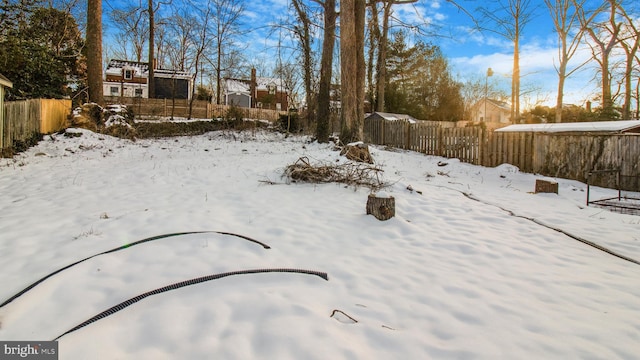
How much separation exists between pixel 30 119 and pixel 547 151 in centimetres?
1444

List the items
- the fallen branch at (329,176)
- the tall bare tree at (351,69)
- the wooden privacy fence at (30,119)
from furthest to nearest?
the tall bare tree at (351,69), the wooden privacy fence at (30,119), the fallen branch at (329,176)

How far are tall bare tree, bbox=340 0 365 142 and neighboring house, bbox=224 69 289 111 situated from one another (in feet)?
96.0

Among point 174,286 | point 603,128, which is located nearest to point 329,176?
point 174,286

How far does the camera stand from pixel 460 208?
514 centimetres

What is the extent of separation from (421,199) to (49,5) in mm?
22474

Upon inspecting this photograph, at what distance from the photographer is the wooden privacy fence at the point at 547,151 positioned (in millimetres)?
8109

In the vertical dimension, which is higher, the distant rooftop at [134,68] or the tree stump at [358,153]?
the distant rooftop at [134,68]

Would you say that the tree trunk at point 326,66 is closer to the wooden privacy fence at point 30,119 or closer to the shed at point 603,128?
the shed at point 603,128

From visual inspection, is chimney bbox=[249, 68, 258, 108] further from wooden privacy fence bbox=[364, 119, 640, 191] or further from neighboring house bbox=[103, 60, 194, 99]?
wooden privacy fence bbox=[364, 119, 640, 191]

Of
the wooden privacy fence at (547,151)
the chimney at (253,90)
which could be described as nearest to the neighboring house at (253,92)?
the chimney at (253,90)

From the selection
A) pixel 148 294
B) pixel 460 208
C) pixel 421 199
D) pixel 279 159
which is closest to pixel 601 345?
pixel 148 294

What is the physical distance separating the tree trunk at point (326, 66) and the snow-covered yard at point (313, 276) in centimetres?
717

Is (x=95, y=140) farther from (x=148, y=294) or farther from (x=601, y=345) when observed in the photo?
(x=601, y=345)

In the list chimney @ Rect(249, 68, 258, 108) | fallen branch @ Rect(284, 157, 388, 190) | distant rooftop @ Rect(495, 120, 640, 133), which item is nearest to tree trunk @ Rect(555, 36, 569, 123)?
distant rooftop @ Rect(495, 120, 640, 133)
